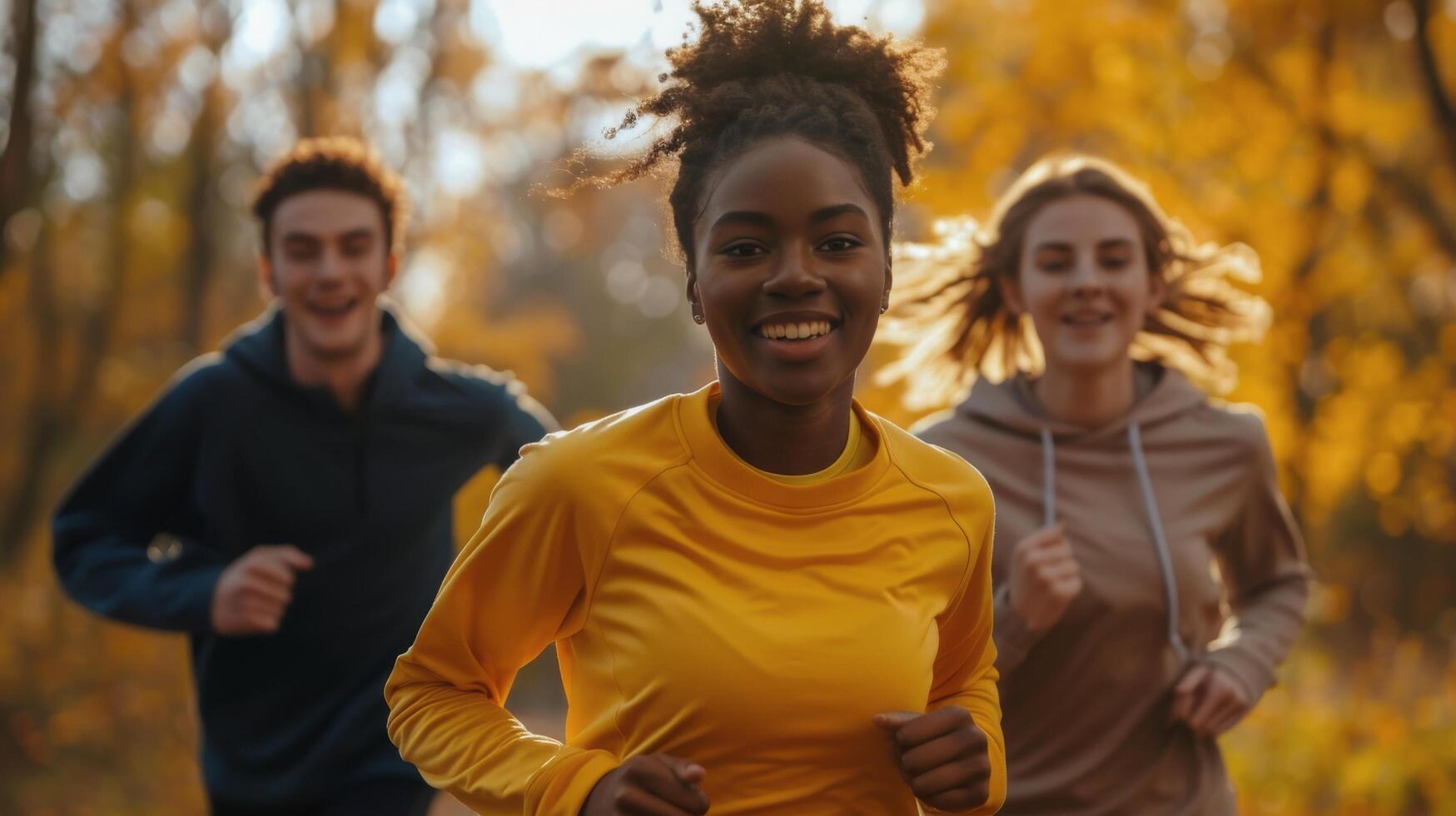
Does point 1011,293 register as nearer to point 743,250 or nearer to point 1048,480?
point 1048,480

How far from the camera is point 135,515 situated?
4453 mm

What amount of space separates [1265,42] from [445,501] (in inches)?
202

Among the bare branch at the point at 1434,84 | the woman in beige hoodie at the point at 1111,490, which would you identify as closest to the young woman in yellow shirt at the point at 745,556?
the woman in beige hoodie at the point at 1111,490

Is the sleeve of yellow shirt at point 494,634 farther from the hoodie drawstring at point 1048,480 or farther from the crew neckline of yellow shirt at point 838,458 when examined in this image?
the hoodie drawstring at point 1048,480

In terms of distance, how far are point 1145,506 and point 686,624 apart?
6.43 feet

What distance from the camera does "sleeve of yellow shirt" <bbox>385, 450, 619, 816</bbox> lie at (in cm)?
243

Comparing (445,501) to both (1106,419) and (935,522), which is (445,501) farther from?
(935,522)

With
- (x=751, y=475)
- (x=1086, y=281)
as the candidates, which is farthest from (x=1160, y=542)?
(x=751, y=475)

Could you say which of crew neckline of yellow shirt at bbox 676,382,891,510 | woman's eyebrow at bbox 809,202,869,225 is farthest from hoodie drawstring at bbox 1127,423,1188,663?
woman's eyebrow at bbox 809,202,869,225

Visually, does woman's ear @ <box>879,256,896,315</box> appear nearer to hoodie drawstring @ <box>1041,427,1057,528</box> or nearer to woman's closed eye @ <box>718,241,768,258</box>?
woman's closed eye @ <box>718,241,768,258</box>

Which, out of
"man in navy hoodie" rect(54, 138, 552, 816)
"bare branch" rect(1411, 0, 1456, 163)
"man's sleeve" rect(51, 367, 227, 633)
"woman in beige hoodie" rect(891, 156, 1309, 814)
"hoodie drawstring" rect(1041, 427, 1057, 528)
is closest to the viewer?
"woman in beige hoodie" rect(891, 156, 1309, 814)

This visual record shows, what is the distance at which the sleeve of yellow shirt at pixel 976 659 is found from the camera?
268cm

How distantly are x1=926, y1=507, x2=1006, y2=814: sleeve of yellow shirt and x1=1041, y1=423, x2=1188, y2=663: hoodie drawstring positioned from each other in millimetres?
1131

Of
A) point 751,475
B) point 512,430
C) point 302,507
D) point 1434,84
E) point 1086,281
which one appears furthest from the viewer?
point 1434,84
